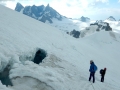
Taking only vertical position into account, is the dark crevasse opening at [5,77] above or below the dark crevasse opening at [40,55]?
below

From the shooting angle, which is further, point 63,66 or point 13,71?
point 63,66

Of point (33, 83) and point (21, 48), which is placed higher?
point (21, 48)

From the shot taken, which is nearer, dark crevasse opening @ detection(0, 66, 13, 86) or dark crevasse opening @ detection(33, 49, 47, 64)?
dark crevasse opening @ detection(0, 66, 13, 86)

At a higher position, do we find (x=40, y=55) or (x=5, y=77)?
(x=40, y=55)

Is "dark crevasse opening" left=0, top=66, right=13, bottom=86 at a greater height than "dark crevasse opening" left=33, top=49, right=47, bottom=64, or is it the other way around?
"dark crevasse opening" left=33, top=49, right=47, bottom=64

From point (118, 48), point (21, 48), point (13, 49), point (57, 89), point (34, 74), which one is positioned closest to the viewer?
point (57, 89)

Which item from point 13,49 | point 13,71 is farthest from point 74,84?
point 13,49

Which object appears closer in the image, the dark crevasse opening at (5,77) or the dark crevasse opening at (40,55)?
the dark crevasse opening at (5,77)

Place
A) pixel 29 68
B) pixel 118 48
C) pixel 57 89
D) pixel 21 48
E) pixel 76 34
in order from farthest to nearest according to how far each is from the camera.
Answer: pixel 76 34, pixel 118 48, pixel 21 48, pixel 29 68, pixel 57 89

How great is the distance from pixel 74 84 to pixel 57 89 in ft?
10.2

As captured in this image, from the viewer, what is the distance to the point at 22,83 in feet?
42.9

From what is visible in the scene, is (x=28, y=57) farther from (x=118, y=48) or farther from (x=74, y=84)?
(x=118, y=48)

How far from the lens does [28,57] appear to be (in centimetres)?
1881

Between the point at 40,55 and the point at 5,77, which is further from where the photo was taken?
the point at 40,55
